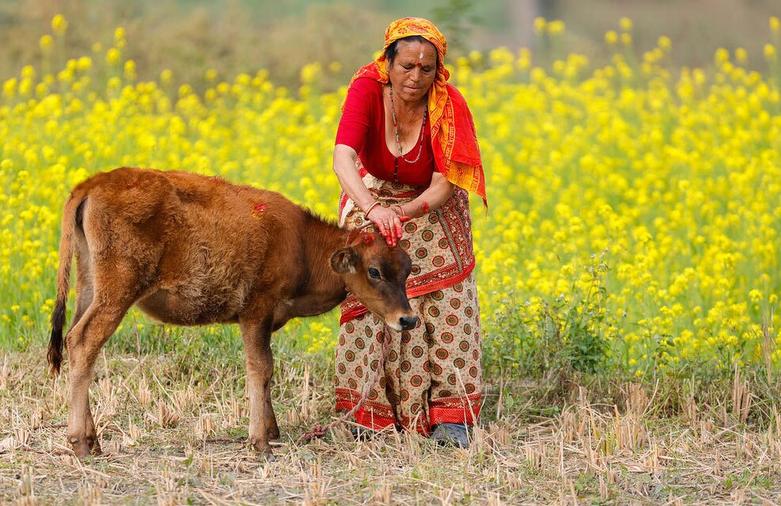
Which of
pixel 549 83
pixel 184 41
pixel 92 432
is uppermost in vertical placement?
pixel 184 41

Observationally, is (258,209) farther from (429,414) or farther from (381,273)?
(429,414)

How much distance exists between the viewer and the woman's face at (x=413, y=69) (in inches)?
249

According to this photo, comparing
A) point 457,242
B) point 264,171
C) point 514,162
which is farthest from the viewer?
point 514,162

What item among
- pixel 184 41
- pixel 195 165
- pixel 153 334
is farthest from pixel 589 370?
pixel 184 41

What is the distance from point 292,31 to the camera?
66.2 feet

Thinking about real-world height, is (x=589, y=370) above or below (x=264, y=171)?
below

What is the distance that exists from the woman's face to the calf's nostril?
3.73ft

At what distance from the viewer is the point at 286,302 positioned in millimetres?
6516

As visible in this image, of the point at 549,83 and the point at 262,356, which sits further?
the point at 549,83

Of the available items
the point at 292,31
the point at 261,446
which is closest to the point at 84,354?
the point at 261,446

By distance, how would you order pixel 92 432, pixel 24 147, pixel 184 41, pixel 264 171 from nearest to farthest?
1. pixel 92 432
2. pixel 24 147
3. pixel 264 171
4. pixel 184 41

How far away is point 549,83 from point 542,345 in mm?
7157

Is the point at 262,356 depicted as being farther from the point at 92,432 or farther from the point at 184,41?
the point at 184,41

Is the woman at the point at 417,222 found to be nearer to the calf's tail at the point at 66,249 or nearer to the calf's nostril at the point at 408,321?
the calf's nostril at the point at 408,321
